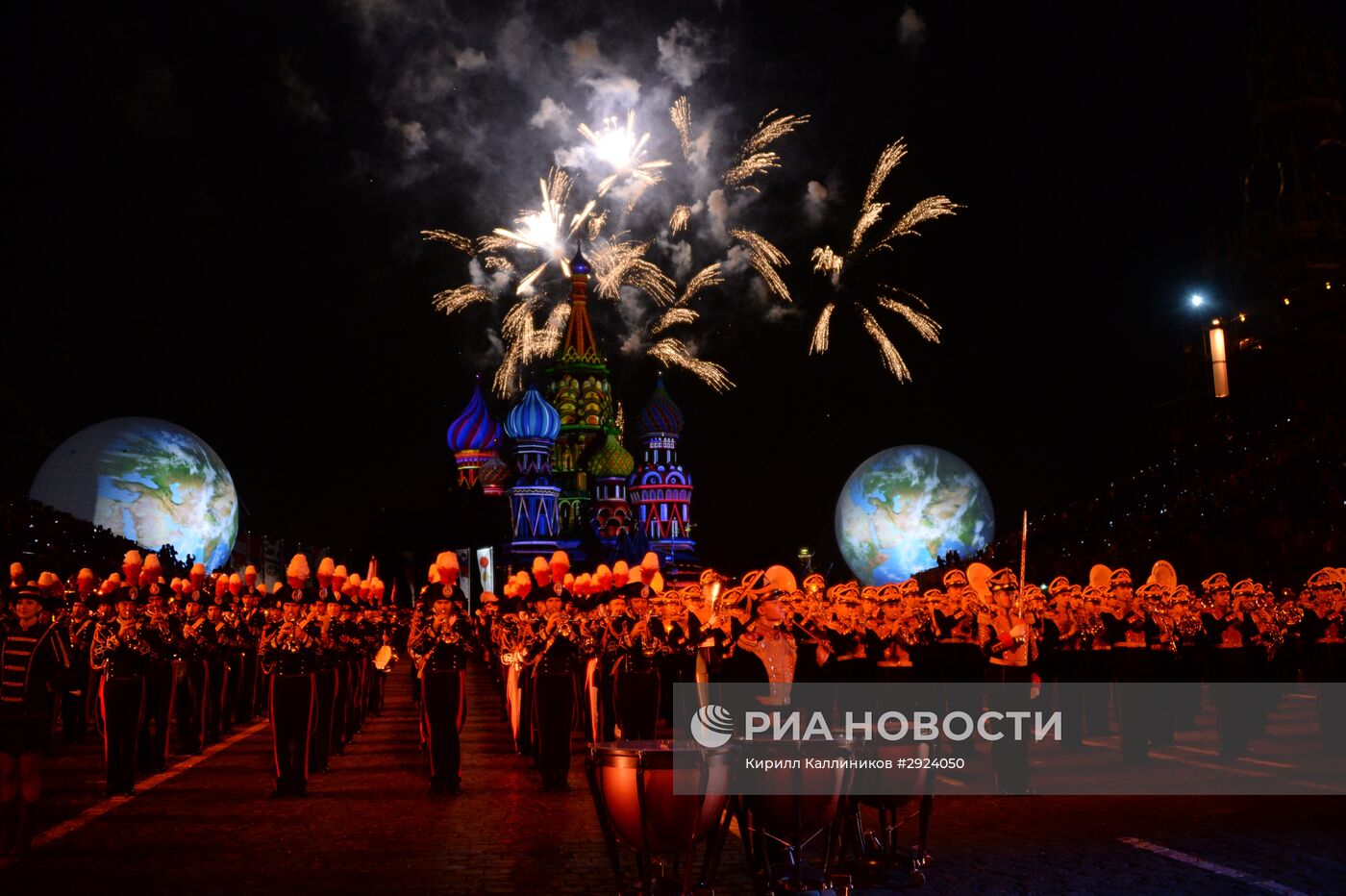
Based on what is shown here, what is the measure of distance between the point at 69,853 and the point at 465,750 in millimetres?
8826

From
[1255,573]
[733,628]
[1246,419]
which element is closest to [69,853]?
[733,628]

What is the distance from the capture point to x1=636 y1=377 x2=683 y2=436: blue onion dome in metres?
96.1

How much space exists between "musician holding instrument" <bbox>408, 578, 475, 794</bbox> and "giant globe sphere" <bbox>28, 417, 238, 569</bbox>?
37.8 metres

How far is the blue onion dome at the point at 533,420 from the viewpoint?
86.8 metres

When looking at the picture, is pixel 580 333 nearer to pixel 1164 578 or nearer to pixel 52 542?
pixel 52 542

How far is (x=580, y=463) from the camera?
306ft

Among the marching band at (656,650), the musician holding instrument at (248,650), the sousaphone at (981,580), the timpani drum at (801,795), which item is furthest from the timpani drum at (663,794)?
the musician holding instrument at (248,650)

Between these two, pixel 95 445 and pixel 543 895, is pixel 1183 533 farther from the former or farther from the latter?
pixel 95 445

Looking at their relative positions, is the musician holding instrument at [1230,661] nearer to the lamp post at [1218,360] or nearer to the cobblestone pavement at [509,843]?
→ the cobblestone pavement at [509,843]

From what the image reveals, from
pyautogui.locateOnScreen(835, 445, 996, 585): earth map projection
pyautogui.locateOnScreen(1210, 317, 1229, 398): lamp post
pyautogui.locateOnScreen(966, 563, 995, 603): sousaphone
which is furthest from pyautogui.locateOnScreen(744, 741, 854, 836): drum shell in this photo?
pyautogui.locateOnScreen(835, 445, 996, 585): earth map projection

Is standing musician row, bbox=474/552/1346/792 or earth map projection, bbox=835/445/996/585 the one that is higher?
earth map projection, bbox=835/445/996/585

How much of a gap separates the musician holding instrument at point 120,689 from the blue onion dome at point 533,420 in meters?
73.2

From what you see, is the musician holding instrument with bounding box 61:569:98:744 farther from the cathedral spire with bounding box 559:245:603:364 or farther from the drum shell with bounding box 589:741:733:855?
the cathedral spire with bounding box 559:245:603:364

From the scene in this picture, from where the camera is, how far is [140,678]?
45.2 feet
